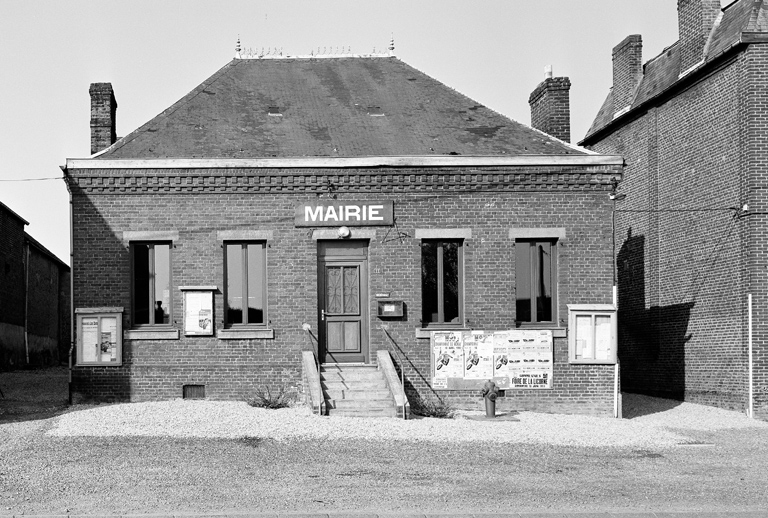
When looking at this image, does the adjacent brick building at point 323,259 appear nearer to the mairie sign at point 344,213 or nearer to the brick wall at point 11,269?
the mairie sign at point 344,213

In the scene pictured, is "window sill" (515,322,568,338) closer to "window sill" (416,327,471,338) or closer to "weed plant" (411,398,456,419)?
"window sill" (416,327,471,338)

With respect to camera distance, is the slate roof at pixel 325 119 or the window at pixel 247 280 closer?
the window at pixel 247 280

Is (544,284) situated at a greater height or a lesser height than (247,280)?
lesser

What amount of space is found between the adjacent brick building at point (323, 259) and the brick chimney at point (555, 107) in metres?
2.30

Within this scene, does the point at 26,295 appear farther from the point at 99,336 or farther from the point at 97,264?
the point at 99,336

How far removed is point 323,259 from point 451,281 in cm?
276

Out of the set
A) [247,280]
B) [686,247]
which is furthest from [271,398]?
[686,247]

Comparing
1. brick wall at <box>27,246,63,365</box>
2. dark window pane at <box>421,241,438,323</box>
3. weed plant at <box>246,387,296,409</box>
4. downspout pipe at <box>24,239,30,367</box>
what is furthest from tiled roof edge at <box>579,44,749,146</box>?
brick wall at <box>27,246,63,365</box>

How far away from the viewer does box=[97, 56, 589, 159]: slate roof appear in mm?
21953

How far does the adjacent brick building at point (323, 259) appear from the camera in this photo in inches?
830

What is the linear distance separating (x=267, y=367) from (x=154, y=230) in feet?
12.1

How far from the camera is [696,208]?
2502 centimetres

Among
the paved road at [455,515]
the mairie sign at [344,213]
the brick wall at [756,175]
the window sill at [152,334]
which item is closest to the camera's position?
the paved road at [455,515]

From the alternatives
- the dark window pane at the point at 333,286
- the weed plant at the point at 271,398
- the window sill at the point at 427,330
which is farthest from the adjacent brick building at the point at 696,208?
the weed plant at the point at 271,398
